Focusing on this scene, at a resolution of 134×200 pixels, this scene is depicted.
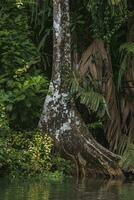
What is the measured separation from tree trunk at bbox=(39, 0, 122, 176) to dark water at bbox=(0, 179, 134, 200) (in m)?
0.91

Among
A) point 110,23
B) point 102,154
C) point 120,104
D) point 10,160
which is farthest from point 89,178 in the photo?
point 110,23

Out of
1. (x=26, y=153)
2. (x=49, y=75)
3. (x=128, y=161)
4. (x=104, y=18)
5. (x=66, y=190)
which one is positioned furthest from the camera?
(x=49, y=75)

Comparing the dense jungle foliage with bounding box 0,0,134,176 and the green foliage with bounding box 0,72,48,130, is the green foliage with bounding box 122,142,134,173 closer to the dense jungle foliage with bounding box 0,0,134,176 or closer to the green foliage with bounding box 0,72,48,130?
the dense jungle foliage with bounding box 0,0,134,176

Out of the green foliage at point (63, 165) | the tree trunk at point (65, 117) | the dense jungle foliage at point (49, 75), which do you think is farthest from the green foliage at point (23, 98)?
the green foliage at point (63, 165)

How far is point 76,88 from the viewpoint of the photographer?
1526 cm

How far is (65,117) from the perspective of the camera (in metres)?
15.2

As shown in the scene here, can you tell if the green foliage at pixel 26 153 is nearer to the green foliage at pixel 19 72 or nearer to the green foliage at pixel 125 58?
A: the green foliage at pixel 19 72

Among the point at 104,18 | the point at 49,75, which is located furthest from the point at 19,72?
the point at 104,18

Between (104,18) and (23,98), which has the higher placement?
(104,18)

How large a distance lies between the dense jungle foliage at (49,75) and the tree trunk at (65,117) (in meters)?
0.22

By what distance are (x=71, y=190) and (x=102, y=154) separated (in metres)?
2.93

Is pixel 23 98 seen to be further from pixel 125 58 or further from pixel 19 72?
pixel 125 58

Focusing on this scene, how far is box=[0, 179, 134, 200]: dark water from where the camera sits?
1094 cm

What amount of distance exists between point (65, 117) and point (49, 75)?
2.91m
